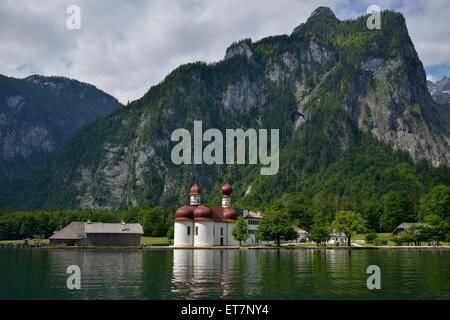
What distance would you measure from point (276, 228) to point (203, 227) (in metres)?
24.1

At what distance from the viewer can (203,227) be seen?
497ft

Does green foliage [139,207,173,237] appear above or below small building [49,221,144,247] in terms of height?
above

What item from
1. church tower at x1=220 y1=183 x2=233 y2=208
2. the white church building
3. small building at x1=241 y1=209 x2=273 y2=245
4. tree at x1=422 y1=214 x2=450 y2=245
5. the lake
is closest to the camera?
the lake

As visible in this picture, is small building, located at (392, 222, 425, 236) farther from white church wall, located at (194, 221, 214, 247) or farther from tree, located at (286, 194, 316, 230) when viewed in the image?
white church wall, located at (194, 221, 214, 247)

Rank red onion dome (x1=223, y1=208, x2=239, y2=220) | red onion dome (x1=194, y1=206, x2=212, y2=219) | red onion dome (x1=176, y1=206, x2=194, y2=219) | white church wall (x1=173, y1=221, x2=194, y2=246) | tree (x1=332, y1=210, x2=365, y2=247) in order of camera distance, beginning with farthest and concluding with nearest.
→ red onion dome (x1=223, y1=208, x2=239, y2=220) < red onion dome (x1=176, y1=206, x2=194, y2=219) < red onion dome (x1=194, y1=206, x2=212, y2=219) < white church wall (x1=173, y1=221, x2=194, y2=246) < tree (x1=332, y1=210, x2=365, y2=247)

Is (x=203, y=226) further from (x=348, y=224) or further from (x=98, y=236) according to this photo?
(x=348, y=224)

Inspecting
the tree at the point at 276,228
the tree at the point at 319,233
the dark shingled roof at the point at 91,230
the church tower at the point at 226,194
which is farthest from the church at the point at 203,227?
the tree at the point at 319,233

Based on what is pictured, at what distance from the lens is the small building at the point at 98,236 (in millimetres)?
152000

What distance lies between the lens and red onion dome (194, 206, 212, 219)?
153000mm

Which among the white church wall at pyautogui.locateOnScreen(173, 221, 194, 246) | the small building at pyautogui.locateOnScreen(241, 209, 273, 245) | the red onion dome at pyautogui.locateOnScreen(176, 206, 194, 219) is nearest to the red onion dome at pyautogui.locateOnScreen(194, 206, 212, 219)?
the red onion dome at pyautogui.locateOnScreen(176, 206, 194, 219)

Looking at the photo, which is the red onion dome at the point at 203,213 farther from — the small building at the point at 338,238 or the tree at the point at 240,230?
the small building at the point at 338,238

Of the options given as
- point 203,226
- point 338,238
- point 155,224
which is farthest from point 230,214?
point 155,224
